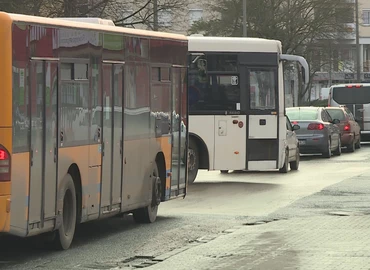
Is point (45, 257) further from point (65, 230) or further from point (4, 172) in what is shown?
point (4, 172)

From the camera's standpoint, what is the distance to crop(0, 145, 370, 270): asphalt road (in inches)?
469

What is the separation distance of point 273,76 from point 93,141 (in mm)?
11604

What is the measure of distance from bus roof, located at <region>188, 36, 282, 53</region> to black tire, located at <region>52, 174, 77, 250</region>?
1124 cm

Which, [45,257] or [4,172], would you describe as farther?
[45,257]

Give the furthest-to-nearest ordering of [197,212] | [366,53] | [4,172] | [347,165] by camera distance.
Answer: [366,53] < [347,165] < [197,212] < [4,172]

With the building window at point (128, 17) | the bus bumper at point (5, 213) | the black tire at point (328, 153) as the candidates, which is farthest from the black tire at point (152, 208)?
the building window at point (128, 17)

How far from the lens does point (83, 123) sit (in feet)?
41.9

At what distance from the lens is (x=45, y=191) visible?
11.6 meters

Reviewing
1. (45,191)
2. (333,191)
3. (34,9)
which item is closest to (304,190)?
(333,191)

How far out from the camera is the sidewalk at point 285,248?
1115 centimetres

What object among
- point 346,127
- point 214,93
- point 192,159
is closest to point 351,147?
point 346,127

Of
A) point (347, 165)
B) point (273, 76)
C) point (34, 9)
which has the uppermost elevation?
point (34, 9)

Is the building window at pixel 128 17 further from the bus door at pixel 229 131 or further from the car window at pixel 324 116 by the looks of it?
the bus door at pixel 229 131

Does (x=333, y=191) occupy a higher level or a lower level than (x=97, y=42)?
lower
